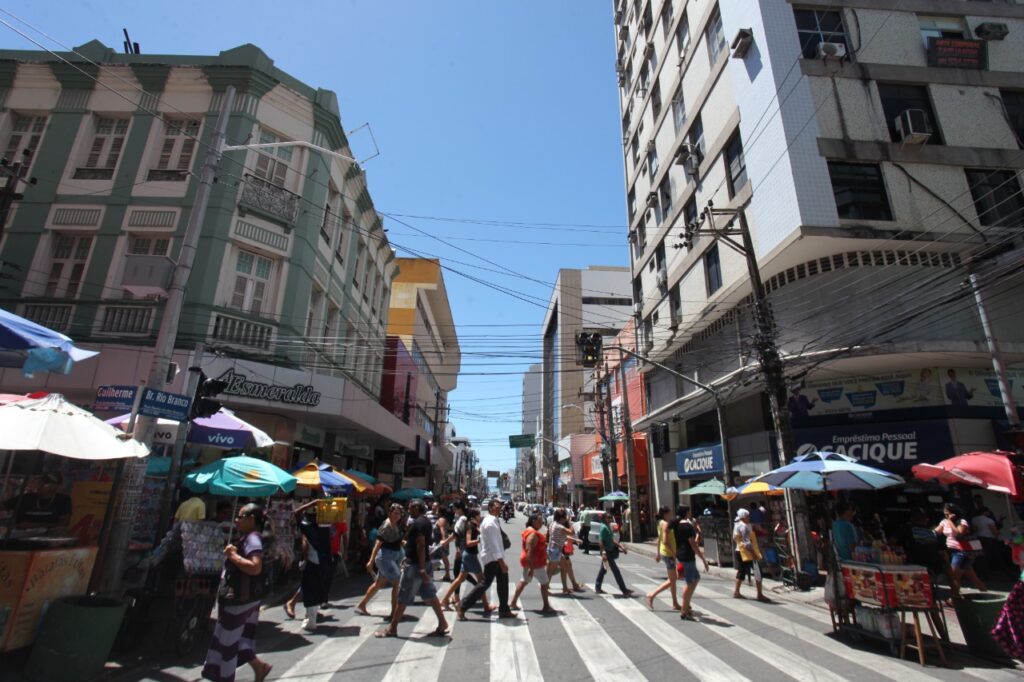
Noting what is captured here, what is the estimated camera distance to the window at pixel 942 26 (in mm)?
18375

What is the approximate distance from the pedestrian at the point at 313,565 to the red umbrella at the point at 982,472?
11.4 m

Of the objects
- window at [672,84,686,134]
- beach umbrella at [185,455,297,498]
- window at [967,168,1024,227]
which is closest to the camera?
beach umbrella at [185,455,297,498]

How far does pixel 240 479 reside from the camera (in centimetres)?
869

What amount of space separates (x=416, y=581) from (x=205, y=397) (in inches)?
187

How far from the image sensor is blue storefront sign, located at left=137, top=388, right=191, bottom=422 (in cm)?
714

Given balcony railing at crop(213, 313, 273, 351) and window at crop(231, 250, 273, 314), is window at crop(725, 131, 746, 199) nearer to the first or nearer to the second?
window at crop(231, 250, 273, 314)

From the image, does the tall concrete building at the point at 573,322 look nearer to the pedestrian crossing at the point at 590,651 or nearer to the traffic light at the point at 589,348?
the traffic light at the point at 589,348

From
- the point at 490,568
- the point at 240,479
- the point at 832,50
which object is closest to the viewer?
the point at 490,568

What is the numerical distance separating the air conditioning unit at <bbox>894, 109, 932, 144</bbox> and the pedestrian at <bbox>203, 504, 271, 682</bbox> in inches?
824

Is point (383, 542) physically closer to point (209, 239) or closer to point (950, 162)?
point (209, 239)

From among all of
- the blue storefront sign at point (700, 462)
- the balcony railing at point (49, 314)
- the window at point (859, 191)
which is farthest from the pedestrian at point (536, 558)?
the balcony railing at point (49, 314)

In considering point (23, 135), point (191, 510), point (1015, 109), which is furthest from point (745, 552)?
point (23, 135)

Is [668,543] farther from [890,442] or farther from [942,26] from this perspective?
[942,26]

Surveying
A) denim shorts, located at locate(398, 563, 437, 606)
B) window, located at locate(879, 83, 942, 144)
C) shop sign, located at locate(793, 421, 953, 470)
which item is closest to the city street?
denim shorts, located at locate(398, 563, 437, 606)
